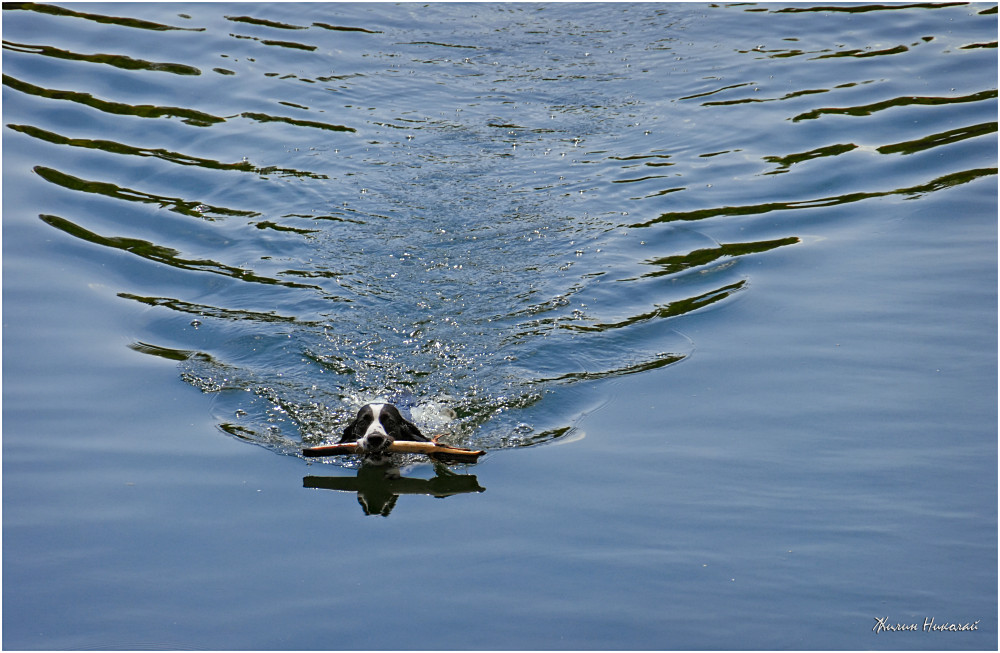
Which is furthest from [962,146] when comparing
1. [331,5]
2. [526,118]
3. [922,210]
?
[331,5]

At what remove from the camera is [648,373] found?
6.80m

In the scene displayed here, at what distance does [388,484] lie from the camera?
5.80m

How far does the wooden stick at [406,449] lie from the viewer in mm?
5672

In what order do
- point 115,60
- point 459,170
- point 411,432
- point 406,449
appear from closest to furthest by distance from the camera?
point 406,449 → point 411,432 → point 459,170 → point 115,60

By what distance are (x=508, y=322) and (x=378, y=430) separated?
2.20 metres

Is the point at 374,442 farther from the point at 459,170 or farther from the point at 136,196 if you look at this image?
Answer: the point at 136,196

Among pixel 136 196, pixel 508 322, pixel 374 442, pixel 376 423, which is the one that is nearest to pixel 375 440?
pixel 374 442

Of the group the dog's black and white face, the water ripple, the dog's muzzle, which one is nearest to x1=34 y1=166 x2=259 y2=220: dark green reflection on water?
the water ripple

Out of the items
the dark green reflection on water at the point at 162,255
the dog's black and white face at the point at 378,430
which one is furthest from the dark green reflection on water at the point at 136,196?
the dog's black and white face at the point at 378,430

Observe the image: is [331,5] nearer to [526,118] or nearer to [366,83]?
[366,83]

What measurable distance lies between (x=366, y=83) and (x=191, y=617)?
8.33 meters

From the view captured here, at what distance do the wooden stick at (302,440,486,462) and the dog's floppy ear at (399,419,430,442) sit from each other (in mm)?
141

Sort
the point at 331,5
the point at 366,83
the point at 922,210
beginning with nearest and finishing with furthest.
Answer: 1. the point at 922,210
2. the point at 366,83
3. the point at 331,5

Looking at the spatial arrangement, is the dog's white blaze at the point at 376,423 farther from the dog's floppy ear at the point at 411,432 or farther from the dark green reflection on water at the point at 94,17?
the dark green reflection on water at the point at 94,17
